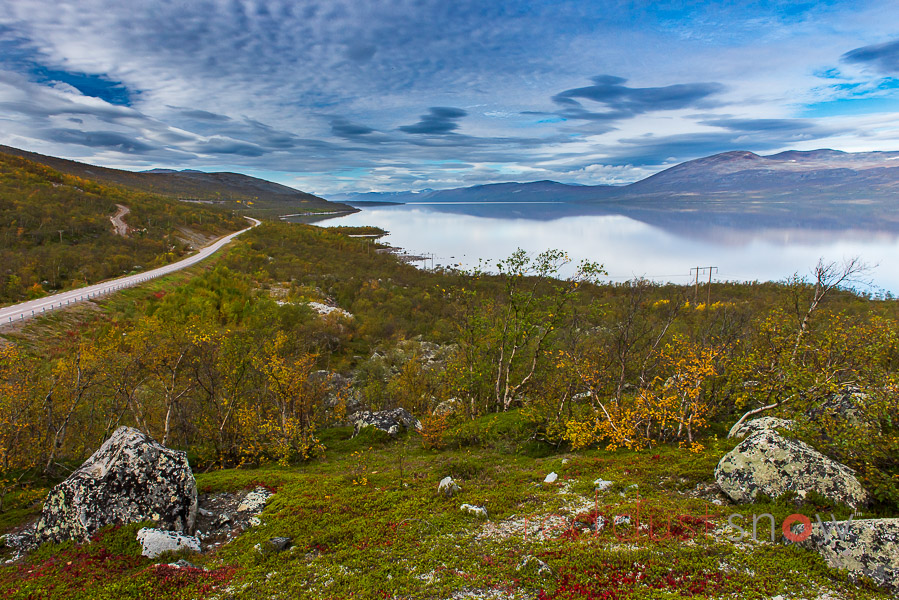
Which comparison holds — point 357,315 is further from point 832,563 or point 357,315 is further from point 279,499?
point 832,563

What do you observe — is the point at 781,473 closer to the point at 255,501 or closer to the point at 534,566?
the point at 534,566

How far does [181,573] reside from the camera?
9.50 metres

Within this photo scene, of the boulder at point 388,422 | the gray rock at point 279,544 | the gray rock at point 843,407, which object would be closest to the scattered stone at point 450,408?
the boulder at point 388,422

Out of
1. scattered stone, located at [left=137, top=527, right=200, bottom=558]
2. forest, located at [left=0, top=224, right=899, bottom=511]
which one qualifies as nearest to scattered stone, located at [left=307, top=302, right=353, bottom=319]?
forest, located at [left=0, top=224, right=899, bottom=511]

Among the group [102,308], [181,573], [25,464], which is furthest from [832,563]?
[102,308]

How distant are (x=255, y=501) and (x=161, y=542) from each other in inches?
110

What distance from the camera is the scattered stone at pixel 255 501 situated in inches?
503

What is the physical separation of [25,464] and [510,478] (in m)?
17.5

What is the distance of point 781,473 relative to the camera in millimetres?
10336

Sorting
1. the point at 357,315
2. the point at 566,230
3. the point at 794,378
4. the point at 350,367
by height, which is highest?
the point at 566,230

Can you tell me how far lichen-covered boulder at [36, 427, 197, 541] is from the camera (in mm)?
10977

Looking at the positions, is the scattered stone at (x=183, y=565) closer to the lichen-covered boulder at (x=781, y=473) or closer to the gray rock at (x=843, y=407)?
the lichen-covered boulder at (x=781, y=473)

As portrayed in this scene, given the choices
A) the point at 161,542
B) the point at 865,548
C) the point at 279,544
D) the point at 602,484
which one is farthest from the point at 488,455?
the point at 865,548

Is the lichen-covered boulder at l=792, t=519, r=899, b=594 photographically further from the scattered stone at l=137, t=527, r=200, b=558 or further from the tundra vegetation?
the scattered stone at l=137, t=527, r=200, b=558
